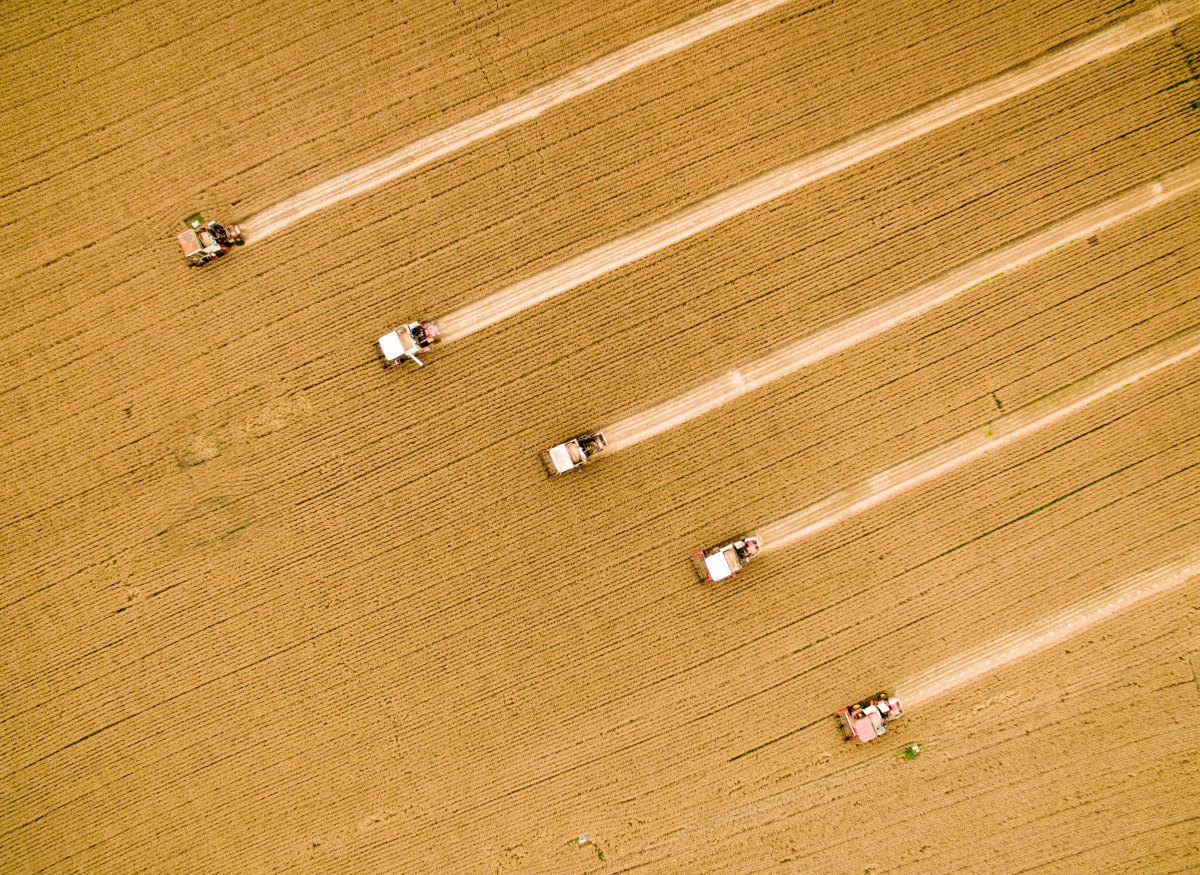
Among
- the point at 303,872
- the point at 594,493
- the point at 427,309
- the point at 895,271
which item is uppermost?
the point at 427,309

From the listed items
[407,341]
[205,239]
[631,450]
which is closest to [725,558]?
[631,450]

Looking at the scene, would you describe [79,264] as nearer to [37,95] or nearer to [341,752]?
[37,95]

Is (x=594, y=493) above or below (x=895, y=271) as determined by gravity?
below

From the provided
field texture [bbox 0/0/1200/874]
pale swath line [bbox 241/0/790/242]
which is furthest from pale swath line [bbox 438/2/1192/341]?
pale swath line [bbox 241/0/790/242]

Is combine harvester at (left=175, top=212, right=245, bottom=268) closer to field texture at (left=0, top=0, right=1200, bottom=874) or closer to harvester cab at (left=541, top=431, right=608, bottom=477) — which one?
field texture at (left=0, top=0, right=1200, bottom=874)

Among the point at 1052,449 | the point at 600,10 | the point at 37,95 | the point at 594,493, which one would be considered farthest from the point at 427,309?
the point at 1052,449

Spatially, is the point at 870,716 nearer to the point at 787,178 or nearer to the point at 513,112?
the point at 787,178
